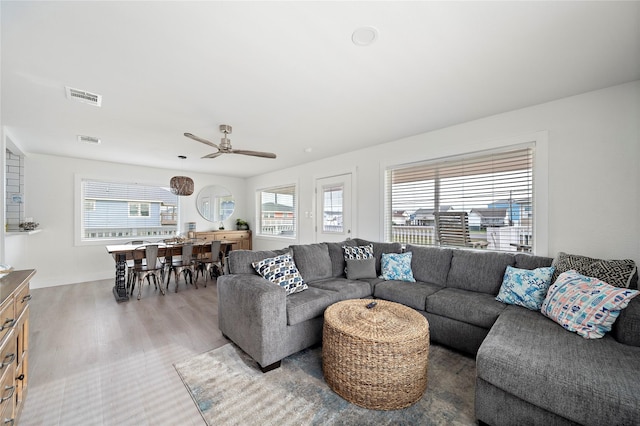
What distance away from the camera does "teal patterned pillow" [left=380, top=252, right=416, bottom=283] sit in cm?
314

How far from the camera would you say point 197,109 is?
106 inches

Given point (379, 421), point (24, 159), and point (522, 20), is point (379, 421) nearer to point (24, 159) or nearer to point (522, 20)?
point (522, 20)

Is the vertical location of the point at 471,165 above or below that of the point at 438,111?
below

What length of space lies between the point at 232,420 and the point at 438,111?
320 cm

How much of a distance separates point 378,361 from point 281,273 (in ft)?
4.03

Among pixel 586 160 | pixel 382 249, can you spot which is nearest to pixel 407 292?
pixel 382 249

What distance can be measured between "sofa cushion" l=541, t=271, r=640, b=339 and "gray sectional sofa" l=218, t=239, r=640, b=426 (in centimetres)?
7

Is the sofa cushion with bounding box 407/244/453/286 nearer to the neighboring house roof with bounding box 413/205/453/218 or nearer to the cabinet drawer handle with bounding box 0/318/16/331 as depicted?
the neighboring house roof with bounding box 413/205/453/218

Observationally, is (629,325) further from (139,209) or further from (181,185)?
(139,209)

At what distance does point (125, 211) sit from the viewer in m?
5.58

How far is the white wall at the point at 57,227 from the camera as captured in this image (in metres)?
4.51

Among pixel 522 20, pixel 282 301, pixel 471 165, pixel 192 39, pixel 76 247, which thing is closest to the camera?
pixel 522 20

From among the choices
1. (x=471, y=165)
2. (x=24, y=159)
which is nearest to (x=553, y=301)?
Result: (x=471, y=165)

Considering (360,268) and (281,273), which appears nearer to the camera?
(281,273)
